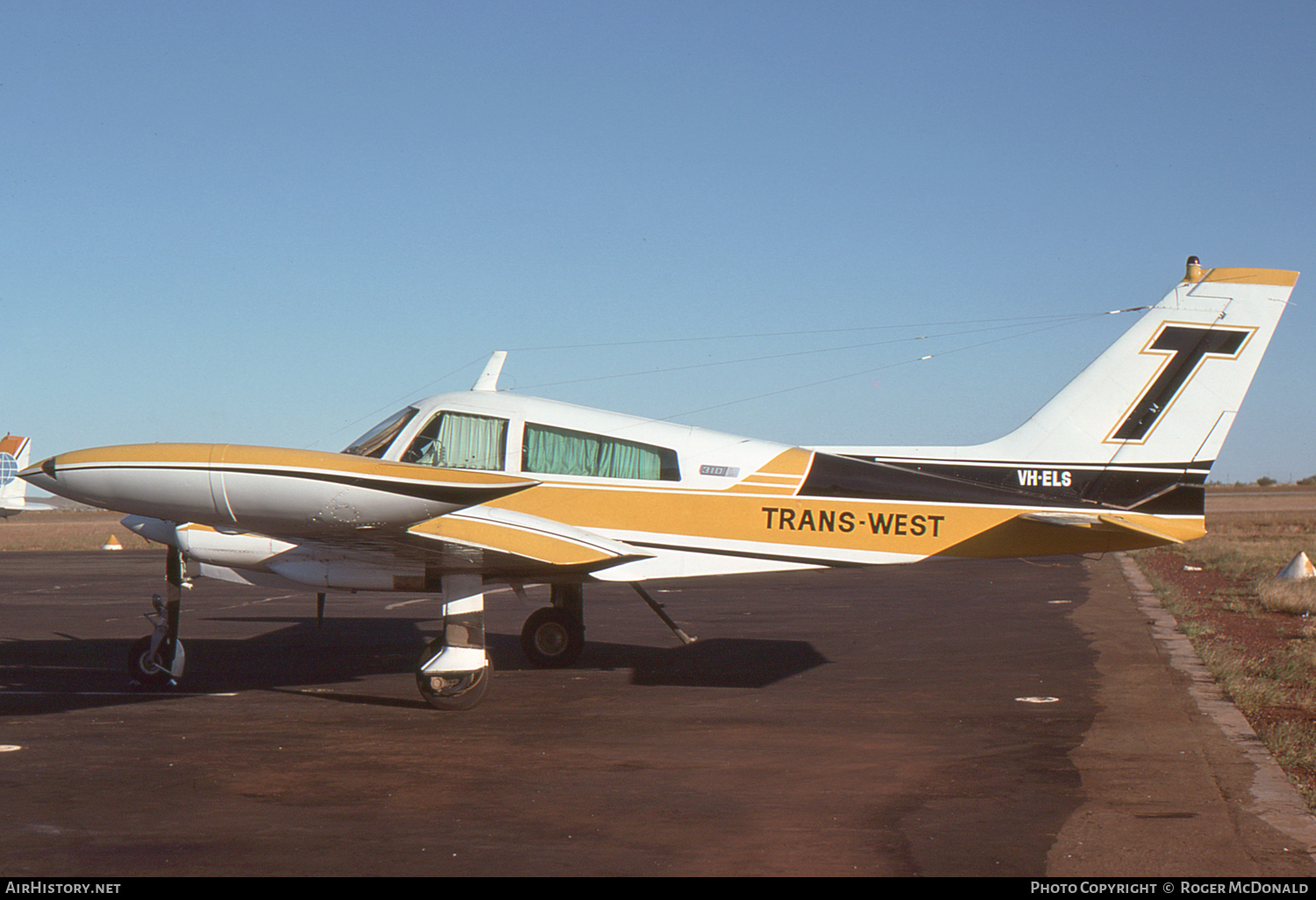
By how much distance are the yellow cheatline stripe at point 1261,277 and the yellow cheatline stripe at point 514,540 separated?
6880 millimetres

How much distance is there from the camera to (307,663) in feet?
41.2

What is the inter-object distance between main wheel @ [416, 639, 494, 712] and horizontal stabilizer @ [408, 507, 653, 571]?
A: 3.79 ft

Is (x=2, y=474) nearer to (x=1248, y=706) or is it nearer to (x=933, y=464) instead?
(x=933, y=464)

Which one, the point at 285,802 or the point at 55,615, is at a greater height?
the point at 285,802

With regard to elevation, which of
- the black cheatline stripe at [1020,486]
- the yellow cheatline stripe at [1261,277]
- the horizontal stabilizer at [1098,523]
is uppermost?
the yellow cheatline stripe at [1261,277]

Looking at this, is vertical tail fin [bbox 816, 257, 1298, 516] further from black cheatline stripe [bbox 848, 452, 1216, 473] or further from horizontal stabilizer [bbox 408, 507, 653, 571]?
horizontal stabilizer [bbox 408, 507, 653, 571]

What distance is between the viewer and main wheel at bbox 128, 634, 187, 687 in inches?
418

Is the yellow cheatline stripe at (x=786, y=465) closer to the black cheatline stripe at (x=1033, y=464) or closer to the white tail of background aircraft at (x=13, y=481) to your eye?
the black cheatline stripe at (x=1033, y=464)

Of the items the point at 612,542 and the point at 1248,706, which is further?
the point at 612,542

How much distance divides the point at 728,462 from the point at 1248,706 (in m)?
5.15

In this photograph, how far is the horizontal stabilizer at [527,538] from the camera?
926cm

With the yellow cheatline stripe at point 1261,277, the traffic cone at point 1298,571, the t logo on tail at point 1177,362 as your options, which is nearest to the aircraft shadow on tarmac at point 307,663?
the t logo on tail at point 1177,362
